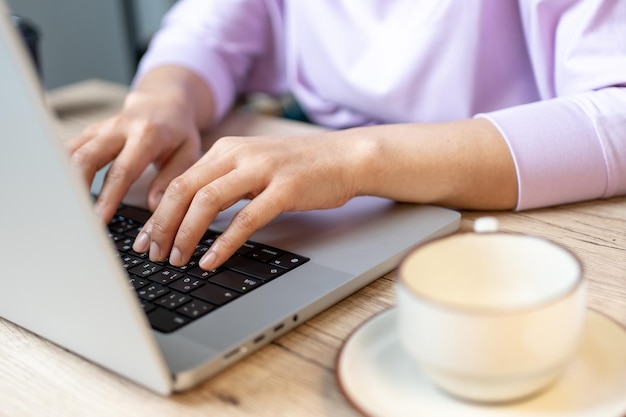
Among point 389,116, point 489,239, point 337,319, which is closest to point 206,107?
point 389,116

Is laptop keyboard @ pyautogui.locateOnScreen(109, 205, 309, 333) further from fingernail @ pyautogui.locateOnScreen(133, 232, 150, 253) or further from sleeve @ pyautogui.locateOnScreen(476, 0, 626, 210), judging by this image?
sleeve @ pyautogui.locateOnScreen(476, 0, 626, 210)

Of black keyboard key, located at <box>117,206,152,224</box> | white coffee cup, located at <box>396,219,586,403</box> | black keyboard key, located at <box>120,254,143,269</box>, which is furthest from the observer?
black keyboard key, located at <box>117,206,152,224</box>

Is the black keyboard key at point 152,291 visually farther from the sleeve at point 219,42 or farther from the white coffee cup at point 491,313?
the sleeve at point 219,42

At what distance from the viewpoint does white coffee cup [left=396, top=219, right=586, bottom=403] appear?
374 mm

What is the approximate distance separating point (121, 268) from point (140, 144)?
41cm

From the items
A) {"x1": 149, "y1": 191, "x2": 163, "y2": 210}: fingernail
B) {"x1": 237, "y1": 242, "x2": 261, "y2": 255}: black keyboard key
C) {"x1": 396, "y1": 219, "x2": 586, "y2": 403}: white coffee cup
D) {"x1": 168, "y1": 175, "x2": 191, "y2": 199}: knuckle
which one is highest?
{"x1": 396, "y1": 219, "x2": 586, "y2": 403}: white coffee cup

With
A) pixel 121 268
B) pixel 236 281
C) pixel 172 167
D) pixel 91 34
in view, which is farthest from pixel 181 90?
pixel 91 34

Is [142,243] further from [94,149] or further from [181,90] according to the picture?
[181,90]

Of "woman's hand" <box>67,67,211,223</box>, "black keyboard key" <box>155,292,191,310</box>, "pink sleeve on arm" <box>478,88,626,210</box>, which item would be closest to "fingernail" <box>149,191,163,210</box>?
"woman's hand" <box>67,67,211,223</box>

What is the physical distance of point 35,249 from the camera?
1.51ft

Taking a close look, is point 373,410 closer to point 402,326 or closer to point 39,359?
point 402,326

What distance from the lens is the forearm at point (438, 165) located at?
0.69 meters

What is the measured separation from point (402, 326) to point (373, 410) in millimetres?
47

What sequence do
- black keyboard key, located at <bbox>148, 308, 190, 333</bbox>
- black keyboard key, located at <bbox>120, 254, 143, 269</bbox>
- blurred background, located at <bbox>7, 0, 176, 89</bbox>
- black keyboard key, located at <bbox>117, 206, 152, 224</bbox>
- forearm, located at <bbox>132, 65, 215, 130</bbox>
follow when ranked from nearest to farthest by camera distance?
1. black keyboard key, located at <bbox>148, 308, 190, 333</bbox>
2. black keyboard key, located at <bbox>120, 254, 143, 269</bbox>
3. black keyboard key, located at <bbox>117, 206, 152, 224</bbox>
4. forearm, located at <bbox>132, 65, 215, 130</bbox>
5. blurred background, located at <bbox>7, 0, 176, 89</bbox>
